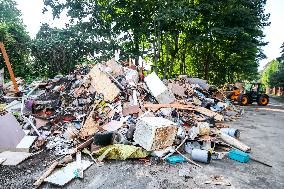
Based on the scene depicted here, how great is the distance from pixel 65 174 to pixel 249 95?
48.1 feet

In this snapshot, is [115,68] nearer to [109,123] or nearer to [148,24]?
[109,123]

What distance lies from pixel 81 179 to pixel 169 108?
14.9ft

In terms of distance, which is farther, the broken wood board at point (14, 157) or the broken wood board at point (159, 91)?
the broken wood board at point (159, 91)

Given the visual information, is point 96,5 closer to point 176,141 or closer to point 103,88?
point 103,88

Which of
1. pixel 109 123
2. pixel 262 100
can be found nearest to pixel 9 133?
pixel 109 123

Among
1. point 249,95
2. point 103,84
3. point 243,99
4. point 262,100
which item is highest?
point 103,84

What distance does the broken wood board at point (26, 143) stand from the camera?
19.4ft

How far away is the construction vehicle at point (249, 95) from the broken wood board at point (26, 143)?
43.8 ft

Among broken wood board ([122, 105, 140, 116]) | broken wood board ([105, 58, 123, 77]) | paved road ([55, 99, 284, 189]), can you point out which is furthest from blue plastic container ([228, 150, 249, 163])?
broken wood board ([105, 58, 123, 77])

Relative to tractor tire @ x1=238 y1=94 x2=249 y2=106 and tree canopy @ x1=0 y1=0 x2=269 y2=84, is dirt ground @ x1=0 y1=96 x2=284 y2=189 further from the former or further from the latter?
tree canopy @ x1=0 y1=0 x2=269 y2=84

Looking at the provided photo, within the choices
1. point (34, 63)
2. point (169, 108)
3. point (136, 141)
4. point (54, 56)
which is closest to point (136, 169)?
point (136, 141)

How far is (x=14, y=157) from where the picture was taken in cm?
555

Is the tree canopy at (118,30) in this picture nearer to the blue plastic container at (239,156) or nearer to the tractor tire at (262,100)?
the tractor tire at (262,100)

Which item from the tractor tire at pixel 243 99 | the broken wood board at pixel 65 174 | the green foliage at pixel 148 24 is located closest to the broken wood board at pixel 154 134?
the broken wood board at pixel 65 174
